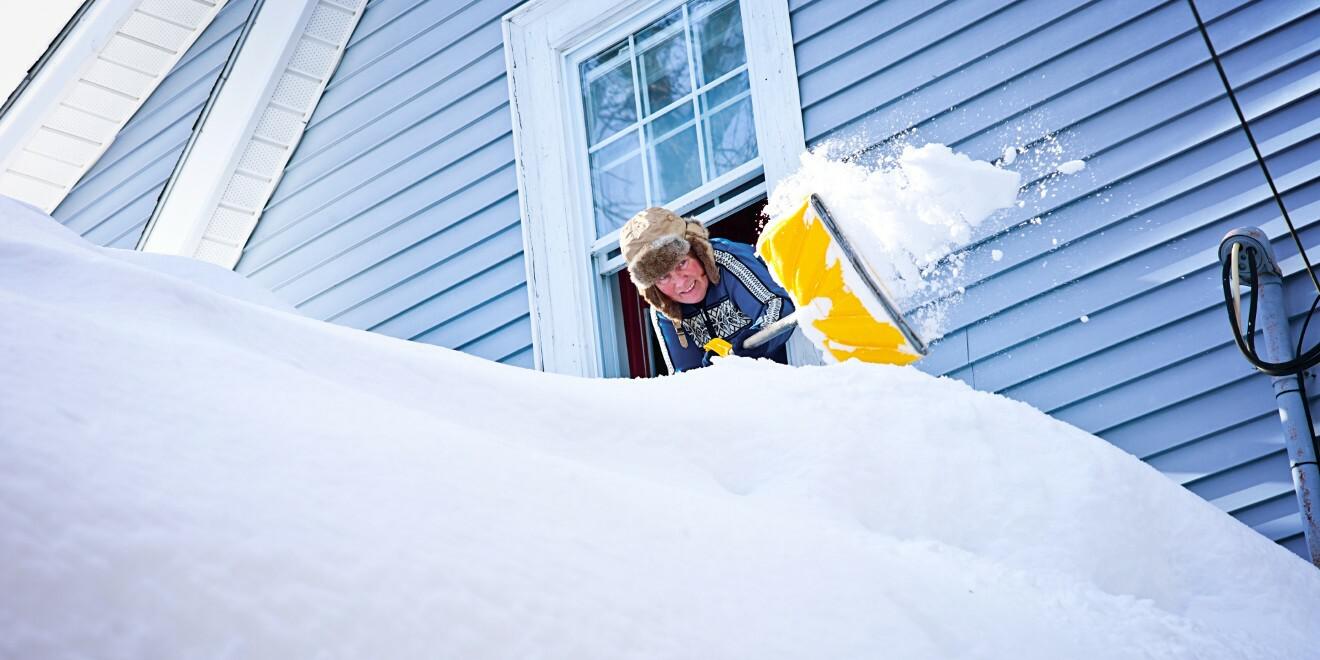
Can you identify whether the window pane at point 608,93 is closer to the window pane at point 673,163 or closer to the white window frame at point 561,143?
the white window frame at point 561,143

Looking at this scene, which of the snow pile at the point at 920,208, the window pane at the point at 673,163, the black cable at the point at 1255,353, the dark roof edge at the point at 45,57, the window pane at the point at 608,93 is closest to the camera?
the black cable at the point at 1255,353

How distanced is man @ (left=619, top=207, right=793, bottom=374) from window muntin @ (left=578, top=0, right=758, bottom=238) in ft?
2.69

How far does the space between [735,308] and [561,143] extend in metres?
1.56

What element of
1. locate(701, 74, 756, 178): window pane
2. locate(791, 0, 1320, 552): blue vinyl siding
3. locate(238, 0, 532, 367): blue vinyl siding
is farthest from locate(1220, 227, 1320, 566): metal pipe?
locate(238, 0, 532, 367): blue vinyl siding

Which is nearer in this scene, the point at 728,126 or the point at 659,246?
the point at 659,246

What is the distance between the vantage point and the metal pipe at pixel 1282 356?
3141 millimetres

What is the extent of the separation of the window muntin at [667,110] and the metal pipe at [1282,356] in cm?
184

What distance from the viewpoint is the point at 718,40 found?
480 cm

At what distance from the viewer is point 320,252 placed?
5820mm

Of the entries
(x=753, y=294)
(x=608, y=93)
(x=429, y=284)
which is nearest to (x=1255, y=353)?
(x=753, y=294)

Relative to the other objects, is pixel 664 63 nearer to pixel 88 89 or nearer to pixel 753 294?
pixel 753 294

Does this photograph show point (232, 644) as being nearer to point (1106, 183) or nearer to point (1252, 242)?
point (1252, 242)

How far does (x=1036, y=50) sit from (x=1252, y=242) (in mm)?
1010

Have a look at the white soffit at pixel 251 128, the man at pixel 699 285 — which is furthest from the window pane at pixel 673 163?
the white soffit at pixel 251 128
